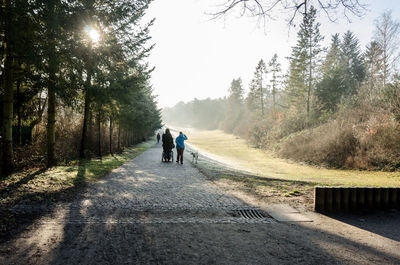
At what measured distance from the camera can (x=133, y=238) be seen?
3.90m

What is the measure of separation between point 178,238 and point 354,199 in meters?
4.67

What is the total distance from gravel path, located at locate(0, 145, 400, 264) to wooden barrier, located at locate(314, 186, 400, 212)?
805 millimetres

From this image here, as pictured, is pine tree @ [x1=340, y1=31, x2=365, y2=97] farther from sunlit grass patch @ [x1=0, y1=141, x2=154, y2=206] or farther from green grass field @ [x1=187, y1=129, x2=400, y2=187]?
sunlit grass patch @ [x1=0, y1=141, x2=154, y2=206]

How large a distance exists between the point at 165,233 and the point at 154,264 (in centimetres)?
101

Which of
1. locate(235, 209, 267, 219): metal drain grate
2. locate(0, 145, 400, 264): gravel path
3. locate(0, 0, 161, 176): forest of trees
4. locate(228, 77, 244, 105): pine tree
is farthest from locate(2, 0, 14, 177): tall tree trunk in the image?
locate(228, 77, 244, 105): pine tree

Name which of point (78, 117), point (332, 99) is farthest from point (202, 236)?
point (332, 99)

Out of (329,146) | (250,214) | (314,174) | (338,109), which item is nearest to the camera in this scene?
(250,214)

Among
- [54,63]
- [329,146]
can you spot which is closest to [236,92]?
[329,146]

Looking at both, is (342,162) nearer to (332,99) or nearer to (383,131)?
(383,131)

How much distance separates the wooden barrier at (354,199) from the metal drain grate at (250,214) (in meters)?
1.48

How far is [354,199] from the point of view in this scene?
5824 millimetres

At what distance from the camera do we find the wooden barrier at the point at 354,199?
574 cm

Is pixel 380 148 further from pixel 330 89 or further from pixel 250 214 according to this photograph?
pixel 330 89

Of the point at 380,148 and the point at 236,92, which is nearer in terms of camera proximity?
the point at 380,148
